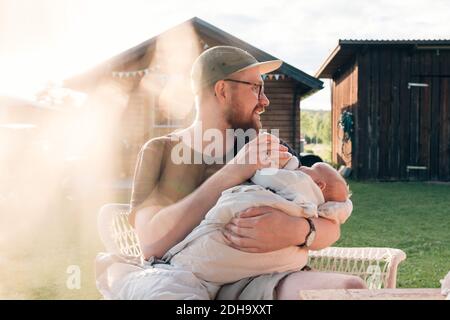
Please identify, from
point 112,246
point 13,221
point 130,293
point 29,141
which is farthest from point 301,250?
point 29,141

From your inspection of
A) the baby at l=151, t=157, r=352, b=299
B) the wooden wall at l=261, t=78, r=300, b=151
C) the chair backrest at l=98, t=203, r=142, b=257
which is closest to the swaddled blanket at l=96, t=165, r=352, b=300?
the baby at l=151, t=157, r=352, b=299

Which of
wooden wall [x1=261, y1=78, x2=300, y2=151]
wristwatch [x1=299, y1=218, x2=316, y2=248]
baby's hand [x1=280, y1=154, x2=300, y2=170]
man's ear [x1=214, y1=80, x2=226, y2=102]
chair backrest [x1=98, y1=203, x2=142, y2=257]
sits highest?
wooden wall [x1=261, y1=78, x2=300, y2=151]

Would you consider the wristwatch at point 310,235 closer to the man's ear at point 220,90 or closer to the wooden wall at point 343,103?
the man's ear at point 220,90

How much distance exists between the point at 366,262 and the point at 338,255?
0.14m

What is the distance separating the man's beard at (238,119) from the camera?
188cm

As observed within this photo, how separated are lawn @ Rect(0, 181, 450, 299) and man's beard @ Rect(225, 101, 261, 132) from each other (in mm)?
2350

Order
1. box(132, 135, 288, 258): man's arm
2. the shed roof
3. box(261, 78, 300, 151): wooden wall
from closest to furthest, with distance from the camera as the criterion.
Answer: box(132, 135, 288, 258): man's arm < the shed roof < box(261, 78, 300, 151): wooden wall

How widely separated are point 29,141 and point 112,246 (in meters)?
8.72

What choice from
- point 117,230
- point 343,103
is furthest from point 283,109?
point 117,230

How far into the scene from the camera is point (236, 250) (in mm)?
1560

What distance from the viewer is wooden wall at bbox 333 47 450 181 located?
13.2 meters

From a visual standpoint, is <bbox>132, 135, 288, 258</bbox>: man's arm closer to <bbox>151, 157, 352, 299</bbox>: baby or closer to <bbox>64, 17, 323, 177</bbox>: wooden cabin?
<bbox>151, 157, 352, 299</bbox>: baby
